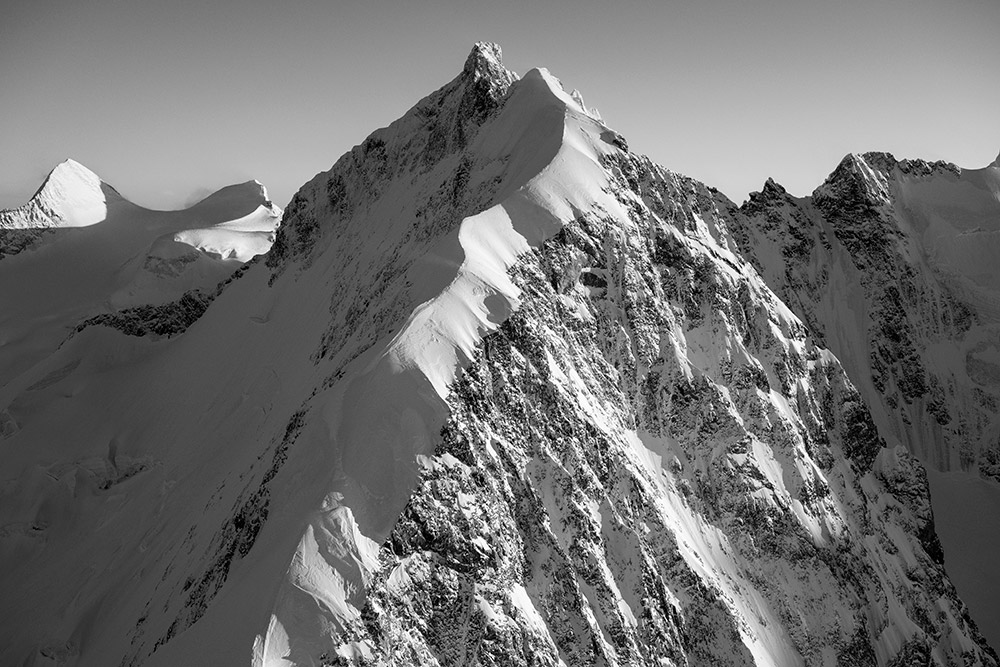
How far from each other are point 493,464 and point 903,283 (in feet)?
333

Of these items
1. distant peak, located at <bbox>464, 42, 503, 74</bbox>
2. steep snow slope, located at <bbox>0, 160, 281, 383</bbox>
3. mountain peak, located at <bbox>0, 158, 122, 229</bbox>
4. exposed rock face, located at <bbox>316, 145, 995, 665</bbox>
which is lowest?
exposed rock face, located at <bbox>316, 145, 995, 665</bbox>

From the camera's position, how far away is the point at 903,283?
129500 millimetres

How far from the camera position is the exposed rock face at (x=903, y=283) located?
11775 centimetres

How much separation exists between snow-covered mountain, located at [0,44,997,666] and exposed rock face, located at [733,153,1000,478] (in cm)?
4195

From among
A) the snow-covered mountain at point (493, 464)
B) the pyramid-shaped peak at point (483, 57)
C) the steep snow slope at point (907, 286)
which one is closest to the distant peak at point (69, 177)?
the snow-covered mountain at point (493, 464)

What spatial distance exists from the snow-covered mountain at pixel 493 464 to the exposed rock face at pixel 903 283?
41.9m

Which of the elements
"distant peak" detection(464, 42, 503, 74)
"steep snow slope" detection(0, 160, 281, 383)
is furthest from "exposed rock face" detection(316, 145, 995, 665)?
"steep snow slope" detection(0, 160, 281, 383)

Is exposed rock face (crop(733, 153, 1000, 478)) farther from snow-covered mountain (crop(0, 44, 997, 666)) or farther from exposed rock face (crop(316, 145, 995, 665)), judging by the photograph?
snow-covered mountain (crop(0, 44, 997, 666))

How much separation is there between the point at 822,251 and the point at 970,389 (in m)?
28.0

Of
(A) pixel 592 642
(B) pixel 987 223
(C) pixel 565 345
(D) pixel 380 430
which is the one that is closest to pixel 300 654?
(D) pixel 380 430

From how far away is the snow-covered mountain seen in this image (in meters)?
43.1

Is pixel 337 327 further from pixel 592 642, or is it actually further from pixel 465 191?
pixel 592 642

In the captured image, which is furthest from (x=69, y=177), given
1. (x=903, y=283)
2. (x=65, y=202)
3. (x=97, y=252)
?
(x=903, y=283)

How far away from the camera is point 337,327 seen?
3216 inches
